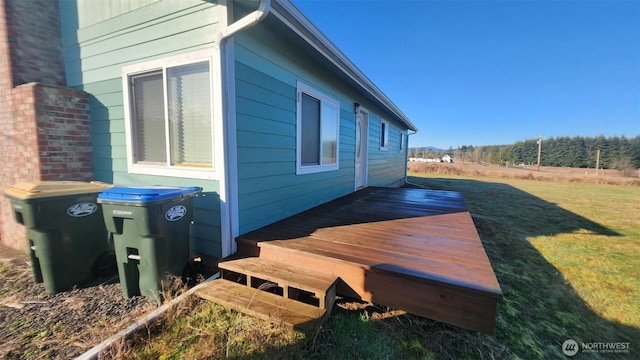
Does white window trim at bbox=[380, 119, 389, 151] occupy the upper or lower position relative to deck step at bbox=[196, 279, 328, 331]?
upper

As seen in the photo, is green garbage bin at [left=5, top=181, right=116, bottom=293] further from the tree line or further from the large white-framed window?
the tree line

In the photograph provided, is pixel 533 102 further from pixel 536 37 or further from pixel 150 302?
pixel 150 302

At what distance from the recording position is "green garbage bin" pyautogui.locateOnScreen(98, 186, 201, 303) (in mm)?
2107

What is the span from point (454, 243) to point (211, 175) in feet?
8.87

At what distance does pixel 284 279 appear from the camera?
2.08 m

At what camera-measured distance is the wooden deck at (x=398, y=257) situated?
1729 mm

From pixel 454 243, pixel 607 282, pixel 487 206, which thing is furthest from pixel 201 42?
pixel 487 206

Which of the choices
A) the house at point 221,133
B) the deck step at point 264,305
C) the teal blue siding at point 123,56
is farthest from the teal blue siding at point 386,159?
the deck step at point 264,305

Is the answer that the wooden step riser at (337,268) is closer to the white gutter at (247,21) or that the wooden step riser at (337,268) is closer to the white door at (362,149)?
the white gutter at (247,21)

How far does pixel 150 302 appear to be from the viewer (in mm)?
2199

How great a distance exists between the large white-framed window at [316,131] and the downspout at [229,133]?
136cm

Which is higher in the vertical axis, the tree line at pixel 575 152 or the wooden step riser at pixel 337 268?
the tree line at pixel 575 152

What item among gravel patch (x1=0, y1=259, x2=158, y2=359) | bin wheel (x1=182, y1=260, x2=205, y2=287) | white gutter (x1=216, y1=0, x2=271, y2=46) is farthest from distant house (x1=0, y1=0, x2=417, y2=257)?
gravel patch (x1=0, y1=259, x2=158, y2=359)

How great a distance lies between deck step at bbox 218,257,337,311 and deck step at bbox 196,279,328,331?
9 cm
